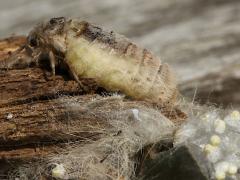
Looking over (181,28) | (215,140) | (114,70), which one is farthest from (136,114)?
(181,28)

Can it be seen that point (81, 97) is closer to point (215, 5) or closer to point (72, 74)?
point (72, 74)

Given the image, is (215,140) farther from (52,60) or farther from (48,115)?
(52,60)

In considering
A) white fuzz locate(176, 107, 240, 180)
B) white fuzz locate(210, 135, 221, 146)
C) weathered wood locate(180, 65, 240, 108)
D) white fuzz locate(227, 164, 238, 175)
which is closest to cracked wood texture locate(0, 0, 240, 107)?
weathered wood locate(180, 65, 240, 108)

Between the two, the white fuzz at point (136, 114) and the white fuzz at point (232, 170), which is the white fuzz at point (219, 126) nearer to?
the white fuzz at point (232, 170)

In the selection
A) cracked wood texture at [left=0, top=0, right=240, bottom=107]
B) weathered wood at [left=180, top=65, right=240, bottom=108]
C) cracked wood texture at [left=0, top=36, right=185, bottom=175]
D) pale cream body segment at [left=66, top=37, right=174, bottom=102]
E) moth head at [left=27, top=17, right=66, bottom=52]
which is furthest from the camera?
cracked wood texture at [left=0, top=0, right=240, bottom=107]

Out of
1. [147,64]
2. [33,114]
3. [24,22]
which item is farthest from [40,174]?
[24,22]

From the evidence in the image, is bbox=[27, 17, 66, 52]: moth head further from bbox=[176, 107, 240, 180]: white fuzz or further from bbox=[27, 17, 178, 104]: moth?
bbox=[176, 107, 240, 180]: white fuzz

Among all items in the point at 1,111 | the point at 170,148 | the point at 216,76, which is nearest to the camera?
the point at 170,148
